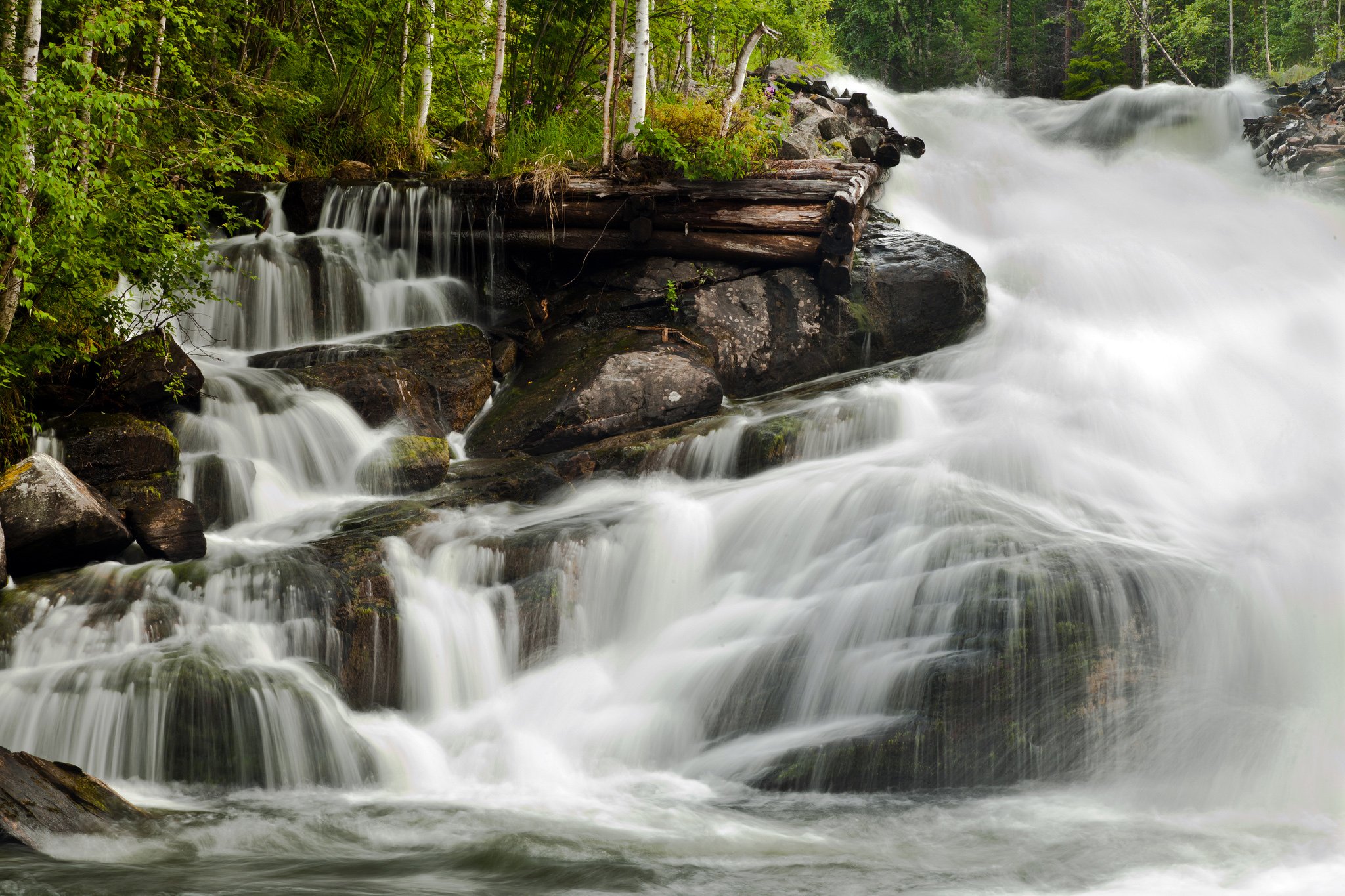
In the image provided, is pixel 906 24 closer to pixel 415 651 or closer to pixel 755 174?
pixel 755 174

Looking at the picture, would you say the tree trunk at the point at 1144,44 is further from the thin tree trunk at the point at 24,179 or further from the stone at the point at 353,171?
the thin tree trunk at the point at 24,179

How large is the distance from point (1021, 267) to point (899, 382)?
375 cm

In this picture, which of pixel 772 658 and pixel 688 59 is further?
pixel 688 59

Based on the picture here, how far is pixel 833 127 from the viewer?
1556 cm

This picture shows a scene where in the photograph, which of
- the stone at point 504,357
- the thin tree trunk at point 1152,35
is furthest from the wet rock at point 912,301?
the thin tree trunk at point 1152,35

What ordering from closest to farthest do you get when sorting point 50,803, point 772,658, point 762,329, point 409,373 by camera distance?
point 50,803, point 772,658, point 409,373, point 762,329

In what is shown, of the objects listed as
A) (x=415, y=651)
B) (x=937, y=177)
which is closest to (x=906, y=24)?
(x=937, y=177)

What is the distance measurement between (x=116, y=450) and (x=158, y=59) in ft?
12.5

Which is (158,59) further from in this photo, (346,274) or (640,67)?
(640,67)

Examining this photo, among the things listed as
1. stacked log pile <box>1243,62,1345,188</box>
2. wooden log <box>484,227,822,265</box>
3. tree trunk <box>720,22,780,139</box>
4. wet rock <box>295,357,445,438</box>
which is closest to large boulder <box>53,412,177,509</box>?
wet rock <box>295,357,445,438</box>

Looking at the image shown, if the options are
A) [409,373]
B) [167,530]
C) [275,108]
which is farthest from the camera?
[275,108]

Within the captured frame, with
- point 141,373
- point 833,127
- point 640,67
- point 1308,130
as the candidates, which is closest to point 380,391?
point 141,373

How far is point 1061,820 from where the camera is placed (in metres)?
5.07

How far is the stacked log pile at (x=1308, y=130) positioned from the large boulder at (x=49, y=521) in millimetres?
17247
